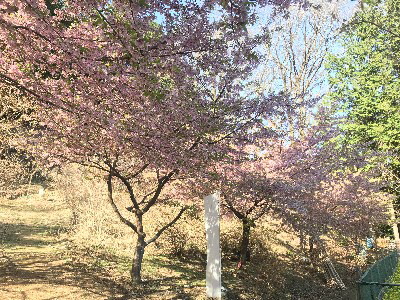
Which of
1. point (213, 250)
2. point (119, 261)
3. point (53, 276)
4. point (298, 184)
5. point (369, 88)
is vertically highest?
point (369, 88)

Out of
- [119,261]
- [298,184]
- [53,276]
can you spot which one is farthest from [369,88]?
[53,276]

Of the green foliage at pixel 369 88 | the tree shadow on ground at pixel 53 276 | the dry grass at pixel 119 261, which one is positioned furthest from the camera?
the green foliage at pixel 369 88

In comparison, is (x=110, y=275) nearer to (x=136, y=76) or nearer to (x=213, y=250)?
(x=213, y=250)

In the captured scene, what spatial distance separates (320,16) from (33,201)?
22.7 meters

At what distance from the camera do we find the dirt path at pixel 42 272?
23.3 feet

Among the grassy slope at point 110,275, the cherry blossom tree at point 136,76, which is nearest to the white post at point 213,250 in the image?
the cherry blossom tree at point 136,76

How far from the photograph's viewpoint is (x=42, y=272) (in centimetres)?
839

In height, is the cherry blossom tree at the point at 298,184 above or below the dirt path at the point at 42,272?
above

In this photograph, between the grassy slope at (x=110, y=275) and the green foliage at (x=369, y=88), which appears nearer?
the grassy slope at (x=110, y=275)

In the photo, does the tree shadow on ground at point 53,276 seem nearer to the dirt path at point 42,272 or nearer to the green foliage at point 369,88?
the dirt path at point 42,272

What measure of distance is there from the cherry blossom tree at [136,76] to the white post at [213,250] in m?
0.75

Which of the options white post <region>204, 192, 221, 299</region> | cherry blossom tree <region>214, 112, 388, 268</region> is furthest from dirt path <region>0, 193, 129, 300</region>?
cherry blossom tree <region>214, 112, 388, 268</region>

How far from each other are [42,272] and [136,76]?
662cm

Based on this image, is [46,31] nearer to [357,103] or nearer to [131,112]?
[131,112]
